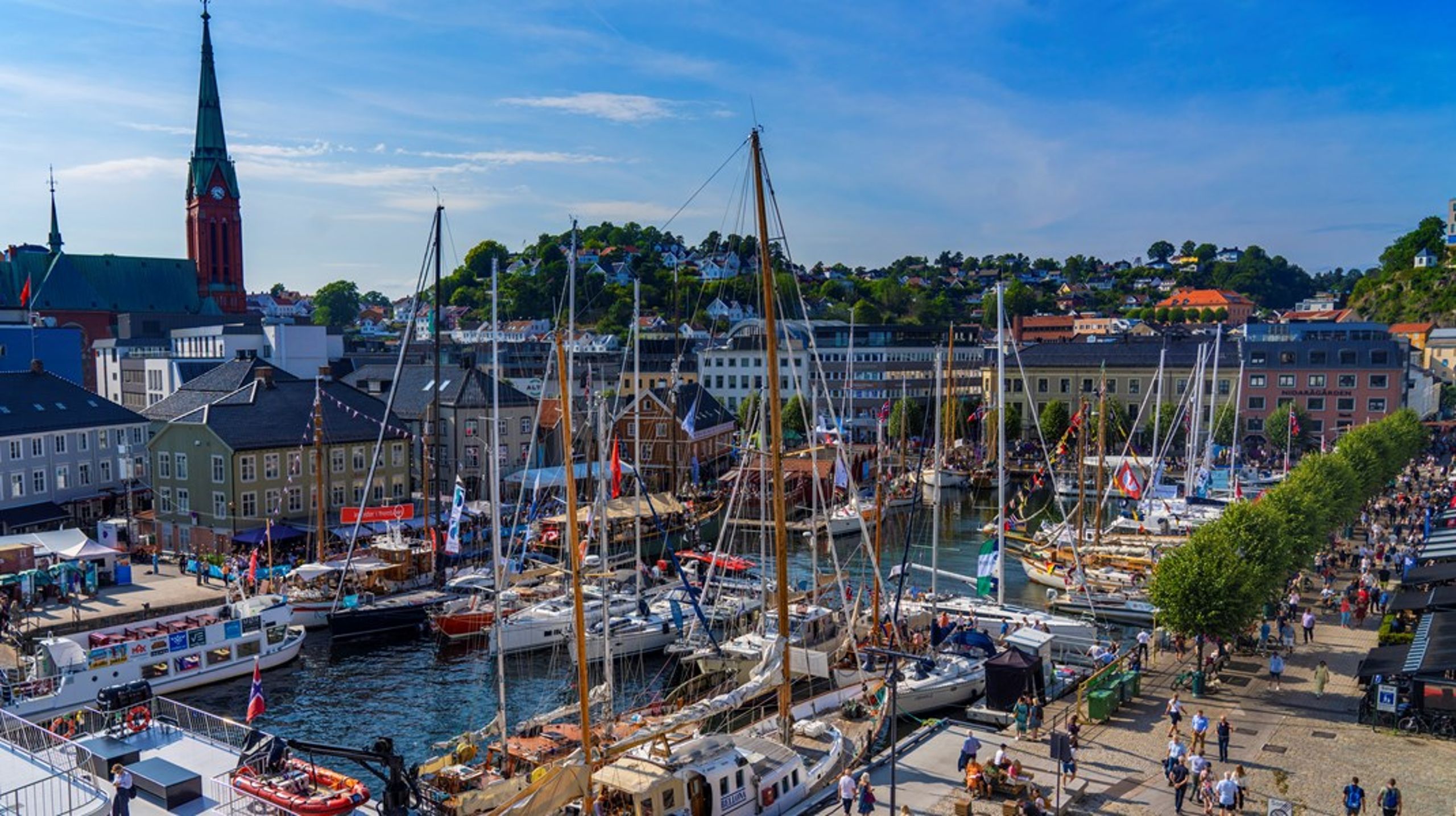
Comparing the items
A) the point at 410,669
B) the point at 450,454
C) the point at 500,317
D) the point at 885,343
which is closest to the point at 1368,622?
the point at 410,669

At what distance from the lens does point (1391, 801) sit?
23.3 metres

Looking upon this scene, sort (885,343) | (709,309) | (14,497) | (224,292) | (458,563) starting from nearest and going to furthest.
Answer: (458,563), (14,497), (885,343), (224,292), (709,309)

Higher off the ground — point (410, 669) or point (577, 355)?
point (577, 355)

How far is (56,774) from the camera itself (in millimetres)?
19891

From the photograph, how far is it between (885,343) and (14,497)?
276ft

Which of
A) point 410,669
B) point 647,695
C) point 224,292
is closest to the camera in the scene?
point 647,695

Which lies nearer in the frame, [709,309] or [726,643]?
[726,643]

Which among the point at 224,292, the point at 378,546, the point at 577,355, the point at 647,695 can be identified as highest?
the point at 224,292

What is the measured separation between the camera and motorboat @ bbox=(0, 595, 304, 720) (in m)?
35.2

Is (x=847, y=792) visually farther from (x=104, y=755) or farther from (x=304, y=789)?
(x=104, y=755)

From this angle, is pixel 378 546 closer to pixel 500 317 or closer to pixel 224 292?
pixel 224 292

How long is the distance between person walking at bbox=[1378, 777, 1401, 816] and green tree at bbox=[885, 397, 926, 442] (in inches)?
2990

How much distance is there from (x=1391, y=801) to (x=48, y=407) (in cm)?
6960

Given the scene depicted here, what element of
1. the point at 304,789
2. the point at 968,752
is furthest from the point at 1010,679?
the point at 304,789
